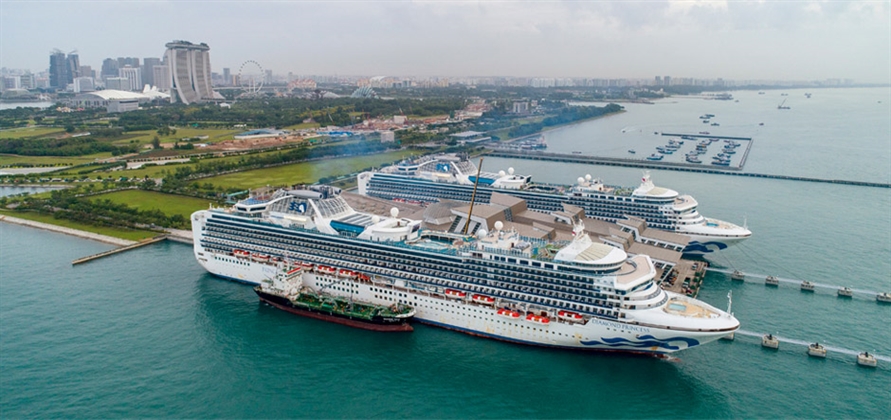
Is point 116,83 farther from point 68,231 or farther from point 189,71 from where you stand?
point 68,231

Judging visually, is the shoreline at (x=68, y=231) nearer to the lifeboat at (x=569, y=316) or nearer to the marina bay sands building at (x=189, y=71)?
the lifeboat at (x=569, y=316)

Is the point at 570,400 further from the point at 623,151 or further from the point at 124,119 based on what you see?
the point at 124,119

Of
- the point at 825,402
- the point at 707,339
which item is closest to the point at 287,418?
the point at 707,339

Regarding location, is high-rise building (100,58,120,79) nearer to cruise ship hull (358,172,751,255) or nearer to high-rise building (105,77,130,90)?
high-rise building (105,77,130,90)

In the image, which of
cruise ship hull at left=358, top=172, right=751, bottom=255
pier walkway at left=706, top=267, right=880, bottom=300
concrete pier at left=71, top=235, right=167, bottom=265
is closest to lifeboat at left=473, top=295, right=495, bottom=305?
pier walkway at left=706, top=267, right=880, bottom=300

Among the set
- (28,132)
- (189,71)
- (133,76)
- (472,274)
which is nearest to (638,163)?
(472,274)
